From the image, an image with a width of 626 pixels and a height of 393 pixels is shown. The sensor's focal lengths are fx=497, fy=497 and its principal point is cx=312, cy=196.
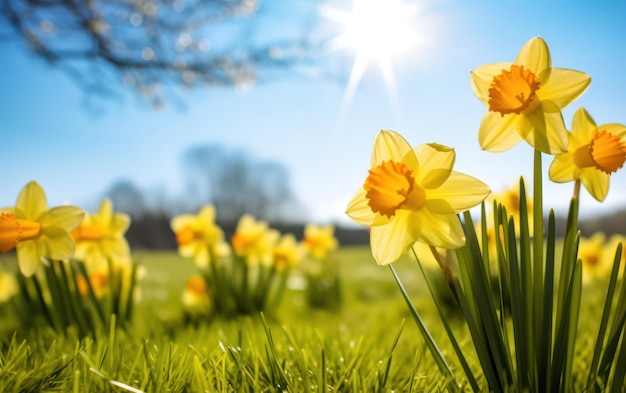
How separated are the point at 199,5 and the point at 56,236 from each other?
6.76 meters

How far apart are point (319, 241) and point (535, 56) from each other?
A: 268 centimetres

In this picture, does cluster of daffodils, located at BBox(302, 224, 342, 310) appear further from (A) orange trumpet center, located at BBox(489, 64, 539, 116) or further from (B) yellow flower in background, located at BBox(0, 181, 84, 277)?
(A) orange trumpet center, located at BBox(489, 64, 539, 116)

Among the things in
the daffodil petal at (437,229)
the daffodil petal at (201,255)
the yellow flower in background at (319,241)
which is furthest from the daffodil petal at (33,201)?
the yellow flower in background at (319,241)

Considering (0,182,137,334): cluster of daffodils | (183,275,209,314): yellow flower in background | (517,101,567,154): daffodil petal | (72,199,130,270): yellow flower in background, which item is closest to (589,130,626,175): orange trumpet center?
(517,101,567,154): daffodil petal

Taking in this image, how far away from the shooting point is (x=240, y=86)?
7988 millimetres

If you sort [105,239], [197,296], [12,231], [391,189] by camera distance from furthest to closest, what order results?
[197,296] < [105,239] < [12,231] < [391,189]

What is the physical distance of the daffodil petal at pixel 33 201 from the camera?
1150mm

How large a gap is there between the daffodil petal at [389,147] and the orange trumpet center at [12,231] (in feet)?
2.56

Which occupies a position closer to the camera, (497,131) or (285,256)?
(497,131)

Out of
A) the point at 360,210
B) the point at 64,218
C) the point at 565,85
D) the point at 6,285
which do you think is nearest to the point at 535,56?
the point at 565,85

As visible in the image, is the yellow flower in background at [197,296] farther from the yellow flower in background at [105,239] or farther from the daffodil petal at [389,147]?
the daffodil petal at [389,147]

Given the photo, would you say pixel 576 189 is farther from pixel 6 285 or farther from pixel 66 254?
pixel 6 285

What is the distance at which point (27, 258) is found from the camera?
1.14 meters

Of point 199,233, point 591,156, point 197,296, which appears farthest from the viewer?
point 197,296
